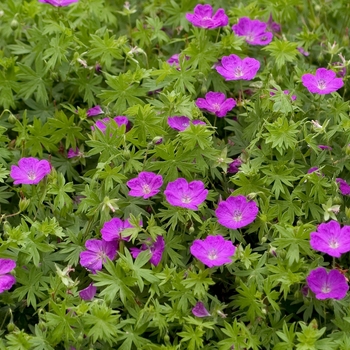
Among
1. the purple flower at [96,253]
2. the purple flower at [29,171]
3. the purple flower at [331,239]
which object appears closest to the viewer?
the purple flower at [331,239]

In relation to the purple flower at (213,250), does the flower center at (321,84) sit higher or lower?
higher

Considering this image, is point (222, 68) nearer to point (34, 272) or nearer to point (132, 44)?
point (132, 44)

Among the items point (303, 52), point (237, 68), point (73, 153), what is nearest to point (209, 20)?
point (237, 68)

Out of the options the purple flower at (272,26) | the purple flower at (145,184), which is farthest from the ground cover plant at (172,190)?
the purple flower at (272,26)

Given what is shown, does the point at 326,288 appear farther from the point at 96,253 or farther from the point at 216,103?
the point at 216,103

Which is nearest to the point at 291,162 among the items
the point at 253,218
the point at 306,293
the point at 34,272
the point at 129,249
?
the point at 253,218

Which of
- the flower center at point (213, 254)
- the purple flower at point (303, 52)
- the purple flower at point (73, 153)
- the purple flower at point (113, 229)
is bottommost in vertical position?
the purple flower at point (73, 153)

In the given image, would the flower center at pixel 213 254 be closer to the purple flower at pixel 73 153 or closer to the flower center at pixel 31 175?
the flower center at pixel 31 175
